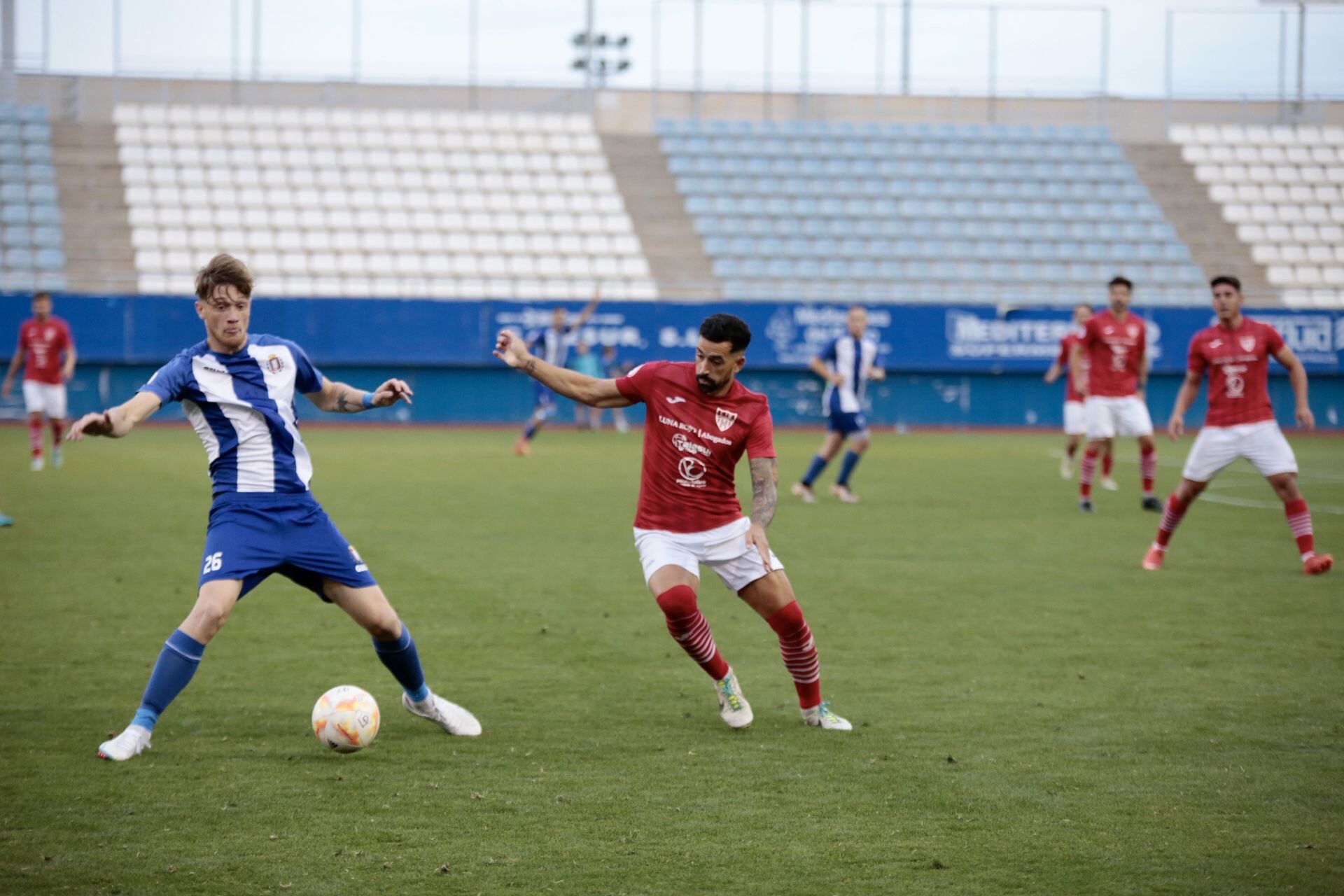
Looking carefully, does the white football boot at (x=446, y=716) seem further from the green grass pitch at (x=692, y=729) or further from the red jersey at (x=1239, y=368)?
the red jersey at (x=1239, y=368)

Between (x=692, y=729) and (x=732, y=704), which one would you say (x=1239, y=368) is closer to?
(x=732, y=704)

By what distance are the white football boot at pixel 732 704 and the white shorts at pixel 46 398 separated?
1557cm

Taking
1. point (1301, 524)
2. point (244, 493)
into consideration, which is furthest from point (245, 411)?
point (1301, 524)

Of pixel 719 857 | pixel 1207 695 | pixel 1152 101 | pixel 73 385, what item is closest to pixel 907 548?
pixel 1207 695

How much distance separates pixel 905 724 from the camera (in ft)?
21.3

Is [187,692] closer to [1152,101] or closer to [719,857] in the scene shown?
[719,857]

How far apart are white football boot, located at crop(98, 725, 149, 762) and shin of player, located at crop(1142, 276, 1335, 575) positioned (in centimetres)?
799

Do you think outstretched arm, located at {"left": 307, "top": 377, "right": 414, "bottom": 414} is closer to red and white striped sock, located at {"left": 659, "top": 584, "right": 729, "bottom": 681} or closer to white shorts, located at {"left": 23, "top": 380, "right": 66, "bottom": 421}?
red and white striped sock, located at {"left": 659, "top": 584, "right": 729, "bottom": 681}

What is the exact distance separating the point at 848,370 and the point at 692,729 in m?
10.5

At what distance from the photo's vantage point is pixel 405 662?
241 inches

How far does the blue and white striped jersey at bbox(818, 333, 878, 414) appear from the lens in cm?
1628

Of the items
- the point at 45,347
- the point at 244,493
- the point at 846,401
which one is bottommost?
the point at 244,493

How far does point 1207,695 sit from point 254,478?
4.72m

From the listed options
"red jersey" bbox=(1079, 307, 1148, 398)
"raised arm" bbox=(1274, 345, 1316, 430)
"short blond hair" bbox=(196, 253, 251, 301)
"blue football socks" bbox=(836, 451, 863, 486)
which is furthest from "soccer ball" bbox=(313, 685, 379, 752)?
"red jersey" bbox=(1079, 307, 1148, 398)
